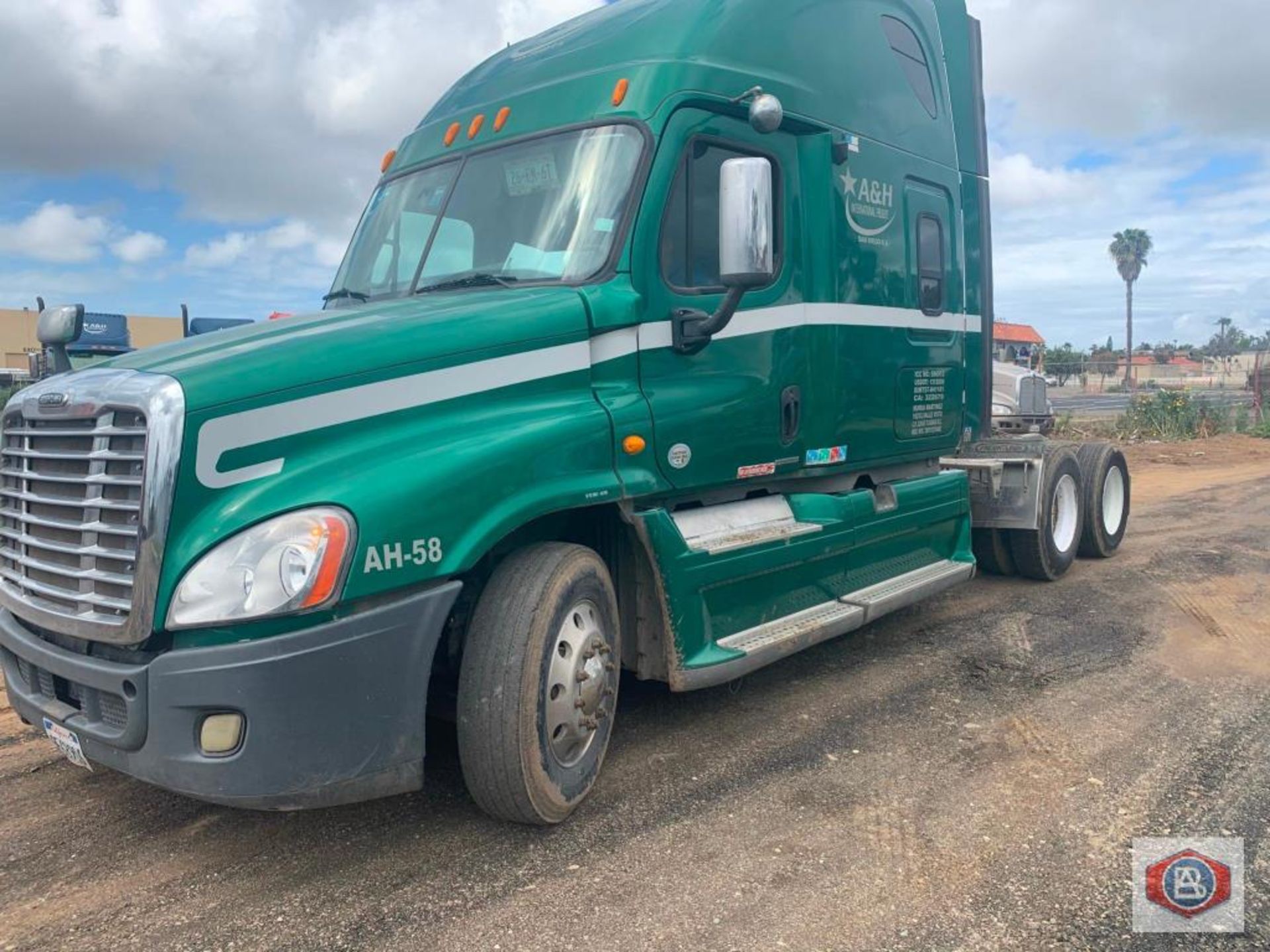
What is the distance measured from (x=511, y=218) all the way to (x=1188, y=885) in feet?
11.7

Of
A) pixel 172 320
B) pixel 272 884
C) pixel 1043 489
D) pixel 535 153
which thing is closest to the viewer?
pixel 272 884

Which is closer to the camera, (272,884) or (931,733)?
(272,884)

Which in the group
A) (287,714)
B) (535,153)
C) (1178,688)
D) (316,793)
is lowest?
(1178,688)

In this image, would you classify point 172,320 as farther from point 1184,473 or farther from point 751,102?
point 751,102

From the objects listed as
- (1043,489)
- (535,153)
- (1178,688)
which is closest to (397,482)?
(535,153)

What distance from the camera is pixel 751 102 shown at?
459cm

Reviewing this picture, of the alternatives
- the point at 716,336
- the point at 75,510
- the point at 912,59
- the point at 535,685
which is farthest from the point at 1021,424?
the point at 75,510

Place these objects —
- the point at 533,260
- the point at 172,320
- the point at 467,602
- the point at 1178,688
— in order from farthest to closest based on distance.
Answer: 1. the point at 172,320
2. the point at 1178,688
3. the point at 533,260
4. the point at 467,602

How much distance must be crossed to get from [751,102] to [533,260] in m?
1.28

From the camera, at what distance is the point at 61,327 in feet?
14.2

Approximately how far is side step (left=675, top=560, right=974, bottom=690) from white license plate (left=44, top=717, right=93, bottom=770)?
85.7 inches

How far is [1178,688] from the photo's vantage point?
5250 millimetres

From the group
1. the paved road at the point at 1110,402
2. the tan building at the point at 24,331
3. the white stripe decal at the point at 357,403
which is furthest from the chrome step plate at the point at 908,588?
the tan building at the point at 24,331

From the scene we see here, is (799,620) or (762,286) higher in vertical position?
(762,286)
